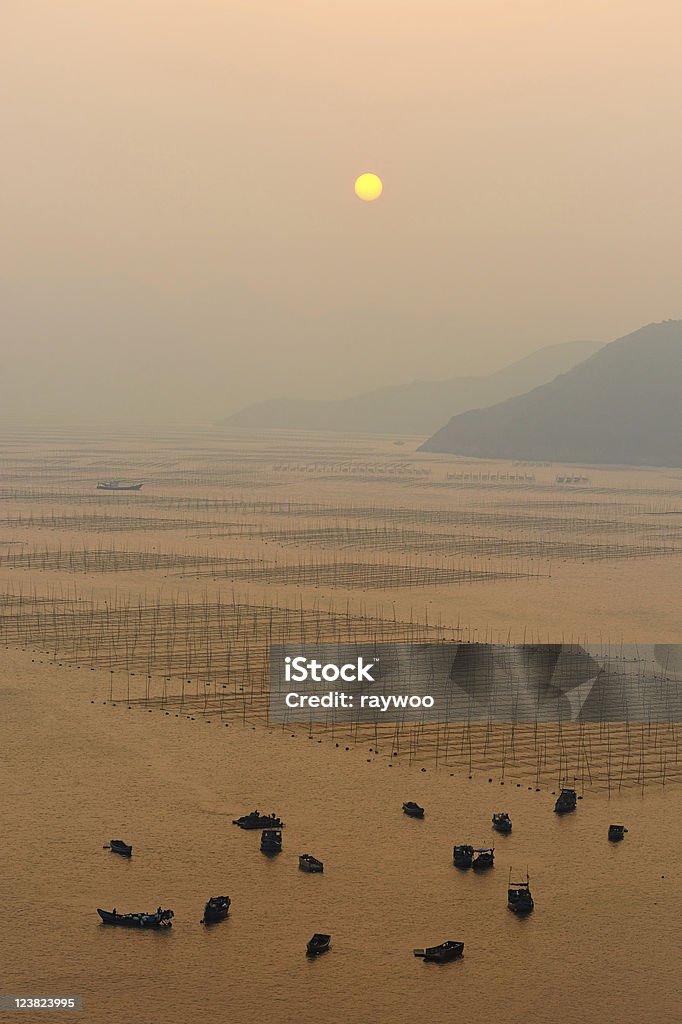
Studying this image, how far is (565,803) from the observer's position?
1725 inches

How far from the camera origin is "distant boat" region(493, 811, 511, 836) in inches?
1641

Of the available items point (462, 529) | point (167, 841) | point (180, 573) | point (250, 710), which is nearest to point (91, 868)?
point (167, 841)

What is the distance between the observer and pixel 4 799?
44.2 m

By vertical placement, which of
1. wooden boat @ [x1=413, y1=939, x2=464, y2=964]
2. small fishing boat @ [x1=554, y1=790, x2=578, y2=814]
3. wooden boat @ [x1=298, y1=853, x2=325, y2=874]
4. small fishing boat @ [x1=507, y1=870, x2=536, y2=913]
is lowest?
wooden boat @ [x1=413, y1=939, x2=464, y2=964]

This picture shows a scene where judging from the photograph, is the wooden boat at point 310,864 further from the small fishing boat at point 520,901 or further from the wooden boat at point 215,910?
the small fishing boat at point 520,901

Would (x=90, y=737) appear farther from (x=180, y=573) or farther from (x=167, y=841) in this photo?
(x=180, y=573)

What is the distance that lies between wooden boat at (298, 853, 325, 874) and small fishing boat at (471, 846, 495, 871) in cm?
479

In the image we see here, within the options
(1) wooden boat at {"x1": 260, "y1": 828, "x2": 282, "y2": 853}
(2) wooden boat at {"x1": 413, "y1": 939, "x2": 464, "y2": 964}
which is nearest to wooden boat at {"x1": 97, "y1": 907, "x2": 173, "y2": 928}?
(1) wooden boat at {"x1": 260, "y1": 828, "x2": 282, "y2": 853}

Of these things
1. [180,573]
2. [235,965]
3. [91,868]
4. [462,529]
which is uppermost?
[462,529]

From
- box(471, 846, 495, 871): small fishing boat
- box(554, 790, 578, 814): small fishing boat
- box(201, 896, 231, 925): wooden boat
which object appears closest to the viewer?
box(201, 896, 231, 925): wooden boat

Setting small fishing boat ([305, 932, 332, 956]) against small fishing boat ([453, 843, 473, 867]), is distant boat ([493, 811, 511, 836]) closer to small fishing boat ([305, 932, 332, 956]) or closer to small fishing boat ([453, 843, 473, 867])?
small fishing boat ([453, 843, 473, 867])

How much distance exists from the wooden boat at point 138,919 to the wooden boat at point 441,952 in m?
7.02

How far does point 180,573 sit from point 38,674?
3440 centimetres

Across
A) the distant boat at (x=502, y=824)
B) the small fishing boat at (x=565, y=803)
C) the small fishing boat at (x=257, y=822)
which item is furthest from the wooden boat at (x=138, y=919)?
the small fishing boat at (x=565, y=803)
